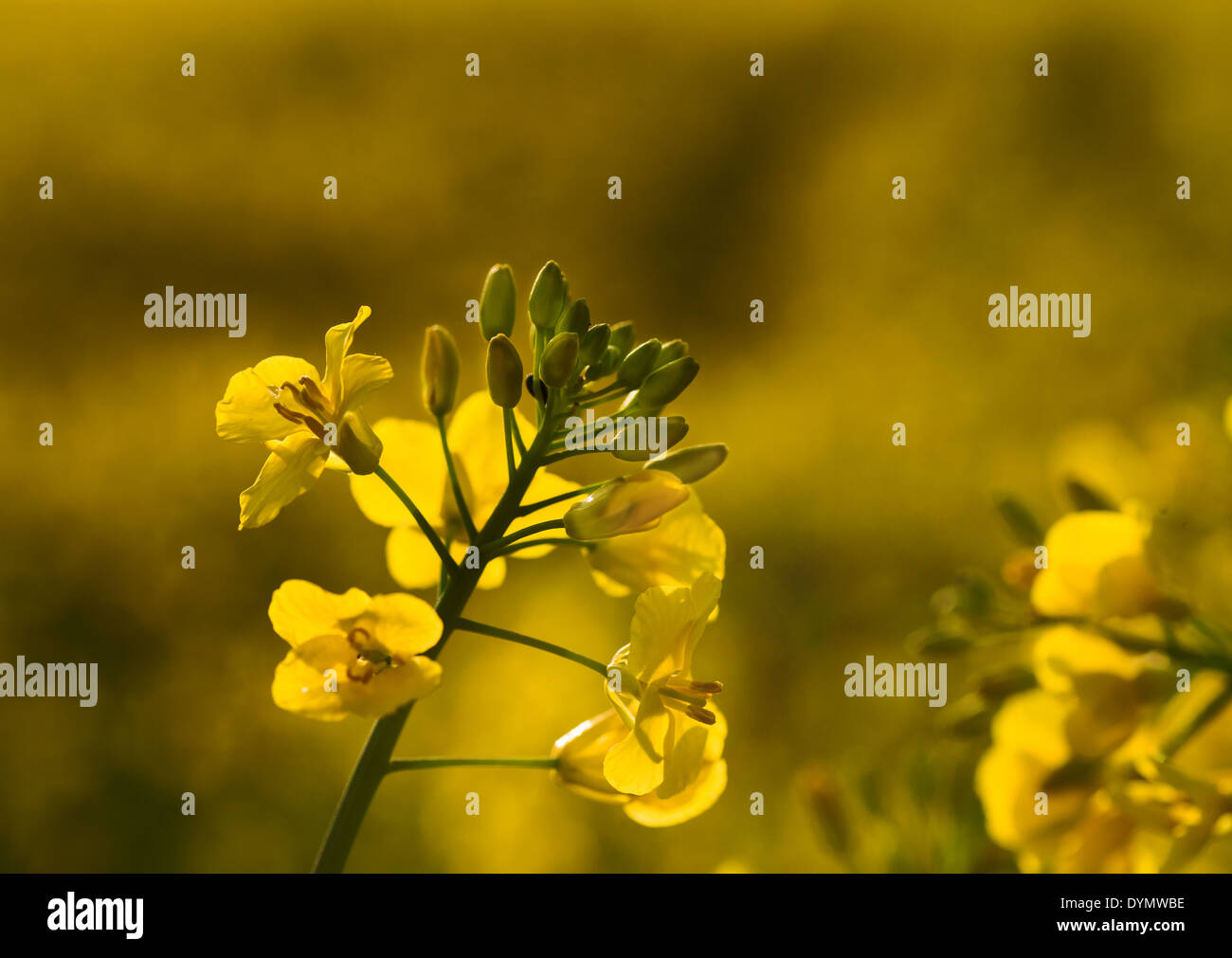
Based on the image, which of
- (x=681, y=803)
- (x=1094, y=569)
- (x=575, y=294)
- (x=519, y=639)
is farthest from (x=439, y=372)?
(x=575, y=294)

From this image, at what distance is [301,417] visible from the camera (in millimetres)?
518

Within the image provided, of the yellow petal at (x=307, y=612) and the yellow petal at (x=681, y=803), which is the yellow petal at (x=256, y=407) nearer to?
the yellow petal at (x=307, y=612)

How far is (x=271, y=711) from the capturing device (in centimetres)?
192

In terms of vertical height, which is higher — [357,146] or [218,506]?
[357,146]

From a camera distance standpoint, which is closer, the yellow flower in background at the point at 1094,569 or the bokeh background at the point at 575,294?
the yellow flower in background at the point at 1094,569

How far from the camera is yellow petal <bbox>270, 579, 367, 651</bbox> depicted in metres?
0.47

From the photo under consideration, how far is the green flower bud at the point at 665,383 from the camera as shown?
1.72 feet

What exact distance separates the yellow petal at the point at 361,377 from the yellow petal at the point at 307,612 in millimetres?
96

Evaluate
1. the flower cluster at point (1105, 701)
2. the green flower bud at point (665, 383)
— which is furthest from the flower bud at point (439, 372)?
the flower cluster at point (1105, 701)

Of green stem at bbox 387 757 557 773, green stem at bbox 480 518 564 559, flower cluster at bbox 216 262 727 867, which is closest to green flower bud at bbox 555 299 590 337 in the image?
flower cluster at bbox 216 262 727 867

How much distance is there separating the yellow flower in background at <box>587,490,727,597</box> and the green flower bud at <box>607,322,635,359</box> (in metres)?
0.09
